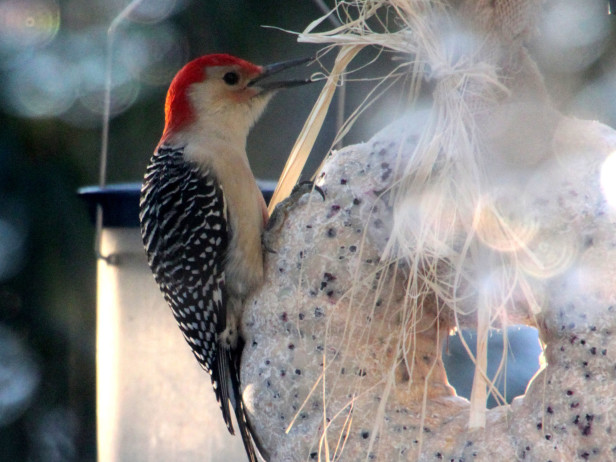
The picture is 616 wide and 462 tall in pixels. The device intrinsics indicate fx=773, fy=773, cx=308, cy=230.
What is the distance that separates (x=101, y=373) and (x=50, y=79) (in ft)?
7.87

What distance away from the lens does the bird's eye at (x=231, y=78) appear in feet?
5.63

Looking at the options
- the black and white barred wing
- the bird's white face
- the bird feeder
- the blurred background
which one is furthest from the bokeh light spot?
the black and white barred wing

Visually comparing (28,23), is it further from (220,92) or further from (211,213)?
(211,213)

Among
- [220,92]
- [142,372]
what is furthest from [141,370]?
[220,92]

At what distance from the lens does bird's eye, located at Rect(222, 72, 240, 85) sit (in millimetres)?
1715

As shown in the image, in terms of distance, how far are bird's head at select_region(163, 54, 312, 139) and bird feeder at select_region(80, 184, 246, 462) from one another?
230 mm

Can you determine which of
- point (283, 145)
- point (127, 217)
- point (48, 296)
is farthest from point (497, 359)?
point (48, 296)

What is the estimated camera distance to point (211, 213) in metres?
1.50

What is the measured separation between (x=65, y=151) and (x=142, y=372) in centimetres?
230

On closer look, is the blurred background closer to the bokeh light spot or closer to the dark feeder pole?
the bokeh light spot

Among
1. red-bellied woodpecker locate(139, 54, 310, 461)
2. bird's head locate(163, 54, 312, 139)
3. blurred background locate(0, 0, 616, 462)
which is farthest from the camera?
blurred background locate(0, 0, 616, 462)

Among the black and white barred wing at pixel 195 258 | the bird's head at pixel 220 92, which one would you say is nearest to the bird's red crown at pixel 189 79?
the bird's head at pixel 220 92

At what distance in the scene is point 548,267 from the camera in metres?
1.10

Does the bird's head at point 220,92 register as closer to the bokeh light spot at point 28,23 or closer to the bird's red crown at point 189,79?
the bird's red crown at point 189,79
